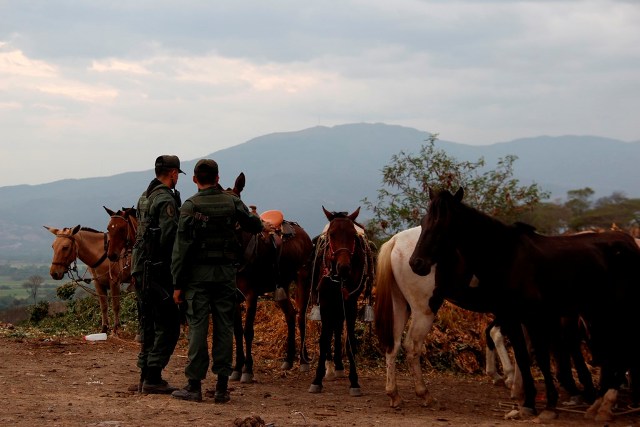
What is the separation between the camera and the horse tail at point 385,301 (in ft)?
31.9

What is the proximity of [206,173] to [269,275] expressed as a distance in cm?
305

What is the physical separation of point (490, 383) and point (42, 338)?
8.46 metres

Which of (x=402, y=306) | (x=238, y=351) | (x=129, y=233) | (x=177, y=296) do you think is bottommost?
(x=238, y=351)

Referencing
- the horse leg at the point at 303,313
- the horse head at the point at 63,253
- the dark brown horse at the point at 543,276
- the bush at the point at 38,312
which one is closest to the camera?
the dark brown horse at the point at 543,276

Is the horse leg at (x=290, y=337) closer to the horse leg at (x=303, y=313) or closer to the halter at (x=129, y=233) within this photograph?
the horse leg at (x=303, y=313)

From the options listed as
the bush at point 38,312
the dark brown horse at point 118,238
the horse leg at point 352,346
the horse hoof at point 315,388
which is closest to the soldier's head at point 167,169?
the horse leg at point 352,346

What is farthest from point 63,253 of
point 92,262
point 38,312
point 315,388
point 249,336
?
point 315,388

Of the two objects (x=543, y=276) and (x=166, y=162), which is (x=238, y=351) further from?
(x=543, y=276)

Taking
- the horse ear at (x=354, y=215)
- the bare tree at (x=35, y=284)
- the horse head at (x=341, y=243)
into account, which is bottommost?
the bare tree at (x=35, y=284)

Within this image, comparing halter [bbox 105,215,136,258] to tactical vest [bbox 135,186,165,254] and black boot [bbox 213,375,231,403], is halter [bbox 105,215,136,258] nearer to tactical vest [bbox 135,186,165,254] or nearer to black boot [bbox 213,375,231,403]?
tactical vest [bbox 135,186,165,254]

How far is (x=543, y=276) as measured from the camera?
28.8 ft

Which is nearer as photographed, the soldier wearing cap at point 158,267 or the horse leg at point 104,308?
the soldier wearing cap at point 158,267

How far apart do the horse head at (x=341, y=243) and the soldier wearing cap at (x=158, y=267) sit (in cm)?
191

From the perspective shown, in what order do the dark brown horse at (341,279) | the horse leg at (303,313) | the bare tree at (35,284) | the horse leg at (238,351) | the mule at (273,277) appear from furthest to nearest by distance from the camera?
the bare tree at (35,284) → the horse leg at (303,313) → the mule at (273,277) → the horse leg at (238,351) → the dark brown horse at (341,279)
